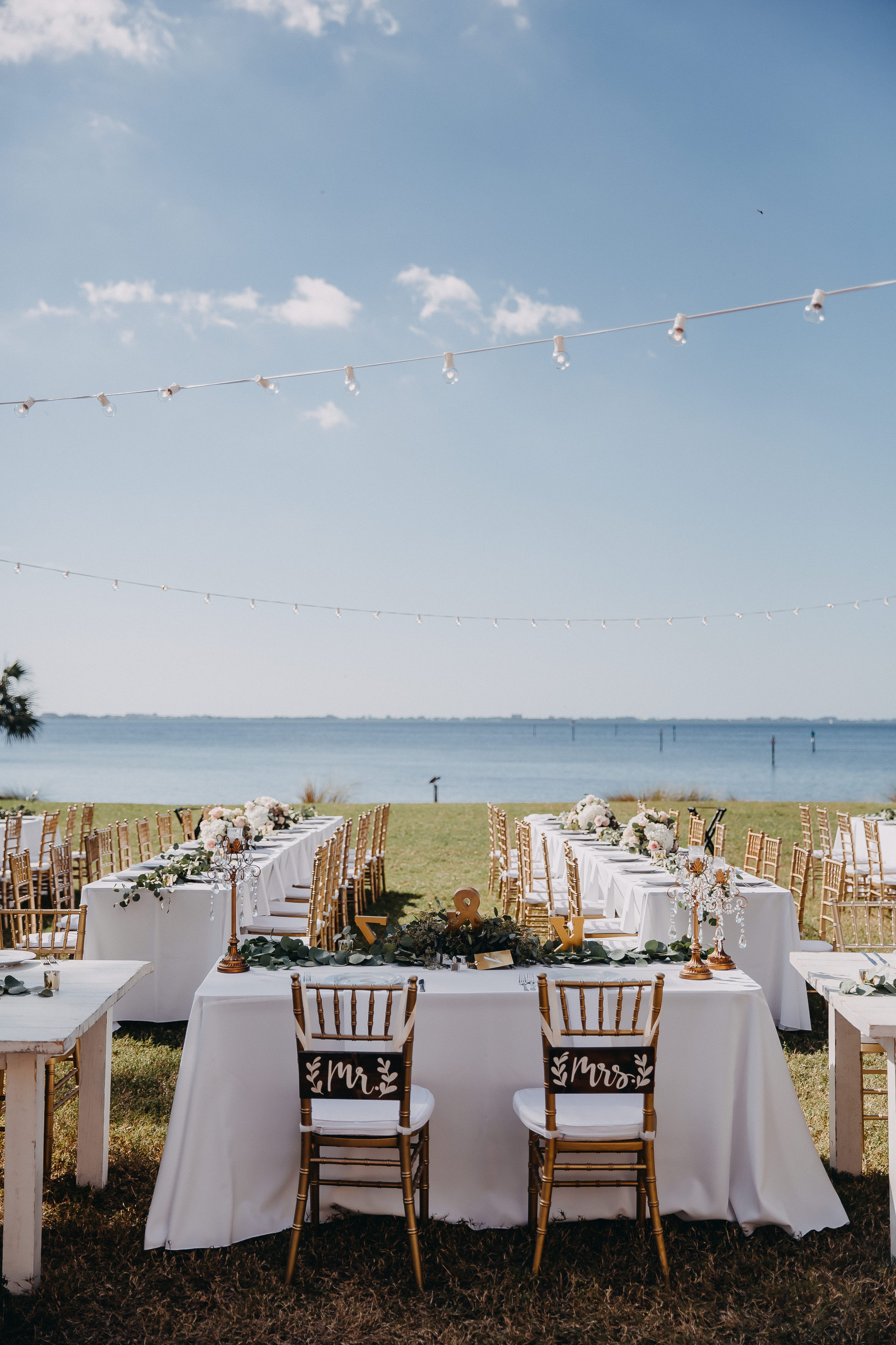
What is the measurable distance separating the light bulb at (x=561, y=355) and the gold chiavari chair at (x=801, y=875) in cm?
477

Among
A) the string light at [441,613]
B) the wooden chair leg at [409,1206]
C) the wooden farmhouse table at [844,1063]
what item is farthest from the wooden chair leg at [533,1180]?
the string light at [441,613]

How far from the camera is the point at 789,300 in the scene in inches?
168

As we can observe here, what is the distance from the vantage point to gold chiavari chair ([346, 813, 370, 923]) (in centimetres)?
891

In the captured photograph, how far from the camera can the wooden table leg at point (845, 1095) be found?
11.7 ft

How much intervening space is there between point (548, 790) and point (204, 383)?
2988cm

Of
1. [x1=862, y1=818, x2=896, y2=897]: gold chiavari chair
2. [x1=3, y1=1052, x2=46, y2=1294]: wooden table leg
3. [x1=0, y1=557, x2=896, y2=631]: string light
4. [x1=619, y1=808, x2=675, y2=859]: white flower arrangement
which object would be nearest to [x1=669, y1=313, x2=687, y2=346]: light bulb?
[x1=619, y1=808, x2=675, y2=859]: white flower arrangement

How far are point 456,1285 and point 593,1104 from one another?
2.39 ft

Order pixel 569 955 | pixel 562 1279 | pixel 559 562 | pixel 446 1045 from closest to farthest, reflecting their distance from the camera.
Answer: pixel 562 1279, pixel 446 1045, pixel 569 955, pixel 559 562

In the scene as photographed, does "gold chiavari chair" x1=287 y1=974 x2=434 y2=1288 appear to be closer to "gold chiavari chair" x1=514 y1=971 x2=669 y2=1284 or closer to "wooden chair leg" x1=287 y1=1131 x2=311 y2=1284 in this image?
"wooden chair leg" x1=287 y1=1131 x2=311 y2=1284

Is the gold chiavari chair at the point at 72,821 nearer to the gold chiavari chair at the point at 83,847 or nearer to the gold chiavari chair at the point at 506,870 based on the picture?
the gold chiavari chair at the point at 83,847

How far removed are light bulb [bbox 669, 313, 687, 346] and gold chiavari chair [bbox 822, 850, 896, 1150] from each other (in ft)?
10.1

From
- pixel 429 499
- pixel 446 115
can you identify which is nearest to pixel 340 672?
pixel 429 499

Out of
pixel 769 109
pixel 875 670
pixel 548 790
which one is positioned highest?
pixel 769 109

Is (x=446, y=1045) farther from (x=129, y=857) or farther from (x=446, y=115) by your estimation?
(x=446, y=115)
